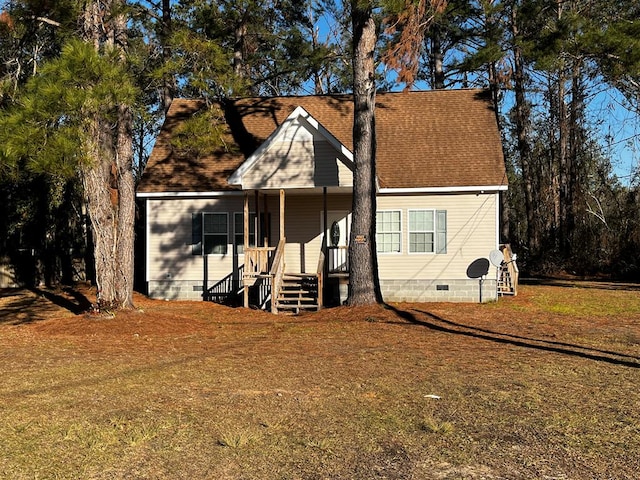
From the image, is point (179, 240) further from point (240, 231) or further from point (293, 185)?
point (293, 185)

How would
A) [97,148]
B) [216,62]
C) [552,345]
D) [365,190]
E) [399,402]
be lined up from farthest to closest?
[365,190] → [216,62] → [97,148] → [552,345] → [399,402]

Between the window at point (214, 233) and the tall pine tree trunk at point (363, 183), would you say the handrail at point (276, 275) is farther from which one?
the window at point (214, 233)

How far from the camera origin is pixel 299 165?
16016 millimetres

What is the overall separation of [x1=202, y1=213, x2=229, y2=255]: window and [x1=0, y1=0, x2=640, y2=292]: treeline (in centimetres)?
335

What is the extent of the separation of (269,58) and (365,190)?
56.8 ft

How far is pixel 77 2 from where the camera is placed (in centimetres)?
1178

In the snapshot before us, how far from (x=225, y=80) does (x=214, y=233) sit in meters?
5.68

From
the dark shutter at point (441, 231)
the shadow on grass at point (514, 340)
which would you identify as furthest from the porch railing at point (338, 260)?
the shadow on grass at point (514, 340)

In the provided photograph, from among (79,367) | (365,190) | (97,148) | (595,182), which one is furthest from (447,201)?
(595,182)

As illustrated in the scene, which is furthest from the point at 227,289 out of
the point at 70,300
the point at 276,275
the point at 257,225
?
the point at 70,300

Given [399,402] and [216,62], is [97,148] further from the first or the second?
[399,402]

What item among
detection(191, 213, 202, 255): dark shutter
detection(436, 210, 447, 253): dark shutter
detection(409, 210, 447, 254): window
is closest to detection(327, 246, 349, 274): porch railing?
detection(409, 210, 447, 254): window

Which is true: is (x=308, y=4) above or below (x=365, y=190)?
above

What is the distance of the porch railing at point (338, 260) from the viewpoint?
17.5 meters
